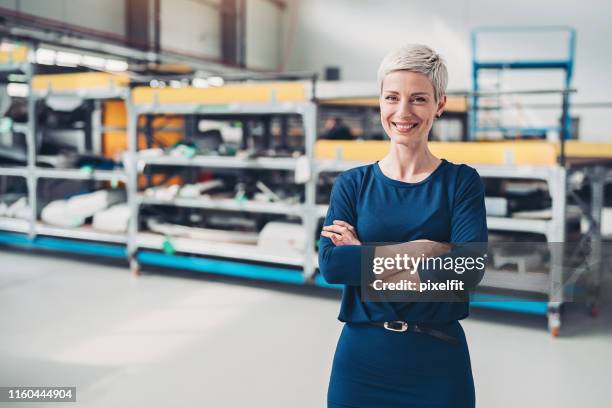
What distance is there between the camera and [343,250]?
1464 millimetres

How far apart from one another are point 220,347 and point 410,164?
2825 millimetres

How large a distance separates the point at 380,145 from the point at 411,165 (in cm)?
317

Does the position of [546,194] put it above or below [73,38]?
below

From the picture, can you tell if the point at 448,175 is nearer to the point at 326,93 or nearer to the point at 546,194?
the point at 326,93

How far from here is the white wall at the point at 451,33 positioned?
44.9ft

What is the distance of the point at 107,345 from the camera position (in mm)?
3926

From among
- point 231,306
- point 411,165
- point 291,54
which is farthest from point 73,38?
point 411,165

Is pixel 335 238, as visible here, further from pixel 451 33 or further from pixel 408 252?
pixel 451 33

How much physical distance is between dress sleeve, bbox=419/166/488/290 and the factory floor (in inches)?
76.1

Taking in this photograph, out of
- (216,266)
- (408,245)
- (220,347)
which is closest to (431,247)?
(408,245)

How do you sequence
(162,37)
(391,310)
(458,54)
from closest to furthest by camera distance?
1. (391,310)
2. (162,37)
3. (458,54)

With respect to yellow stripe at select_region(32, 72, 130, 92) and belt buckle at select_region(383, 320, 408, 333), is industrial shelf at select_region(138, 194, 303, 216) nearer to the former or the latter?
yellow stripe at select_region(32, 72, 130, 92)

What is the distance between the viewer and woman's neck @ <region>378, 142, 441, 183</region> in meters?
1.44

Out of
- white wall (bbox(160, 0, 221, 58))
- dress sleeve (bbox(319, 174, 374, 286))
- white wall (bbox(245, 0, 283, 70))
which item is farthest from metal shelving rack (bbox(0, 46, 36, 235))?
white wall (bbox(245, 0, 283, 70))
